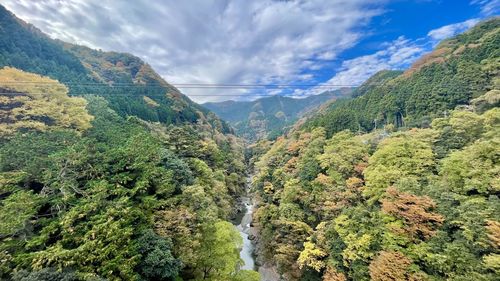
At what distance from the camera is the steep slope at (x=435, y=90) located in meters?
34.8

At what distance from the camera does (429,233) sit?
51.2ft

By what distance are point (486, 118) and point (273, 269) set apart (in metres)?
26.6

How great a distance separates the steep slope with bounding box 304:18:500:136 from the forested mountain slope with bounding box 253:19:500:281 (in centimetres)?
20

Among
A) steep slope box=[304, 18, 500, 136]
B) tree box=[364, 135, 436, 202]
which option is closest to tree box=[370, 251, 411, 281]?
tree box=[364, 135, 436, 202]

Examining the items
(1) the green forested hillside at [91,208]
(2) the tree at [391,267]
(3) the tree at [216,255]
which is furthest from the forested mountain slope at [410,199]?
(1) the green forested hillside at [91,208]

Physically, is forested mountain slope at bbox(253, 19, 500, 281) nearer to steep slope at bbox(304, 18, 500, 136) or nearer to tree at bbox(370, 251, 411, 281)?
tree at bbox(370, 251, 411, 281)

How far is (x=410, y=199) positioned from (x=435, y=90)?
31.0m

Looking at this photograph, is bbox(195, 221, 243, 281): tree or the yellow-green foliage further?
the yellow-green foliage

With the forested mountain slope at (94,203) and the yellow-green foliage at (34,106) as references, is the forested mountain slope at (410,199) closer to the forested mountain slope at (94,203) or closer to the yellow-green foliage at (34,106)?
the forested mountain slope at (94,203)

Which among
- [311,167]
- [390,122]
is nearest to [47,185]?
[311,167]

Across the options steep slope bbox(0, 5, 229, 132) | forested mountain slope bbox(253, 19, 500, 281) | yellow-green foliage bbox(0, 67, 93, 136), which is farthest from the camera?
steep slope bbox(0, 5, 229, 132)

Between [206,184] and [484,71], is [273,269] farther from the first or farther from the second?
[484,71]

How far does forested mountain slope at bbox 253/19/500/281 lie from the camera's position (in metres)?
14.3

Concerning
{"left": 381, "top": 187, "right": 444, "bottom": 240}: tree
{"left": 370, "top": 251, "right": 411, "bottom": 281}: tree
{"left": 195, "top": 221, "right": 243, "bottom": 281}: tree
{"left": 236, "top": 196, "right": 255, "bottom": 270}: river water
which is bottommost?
{"left": 236, "top": 196, "right": 255, "bottom": 270}: river water
